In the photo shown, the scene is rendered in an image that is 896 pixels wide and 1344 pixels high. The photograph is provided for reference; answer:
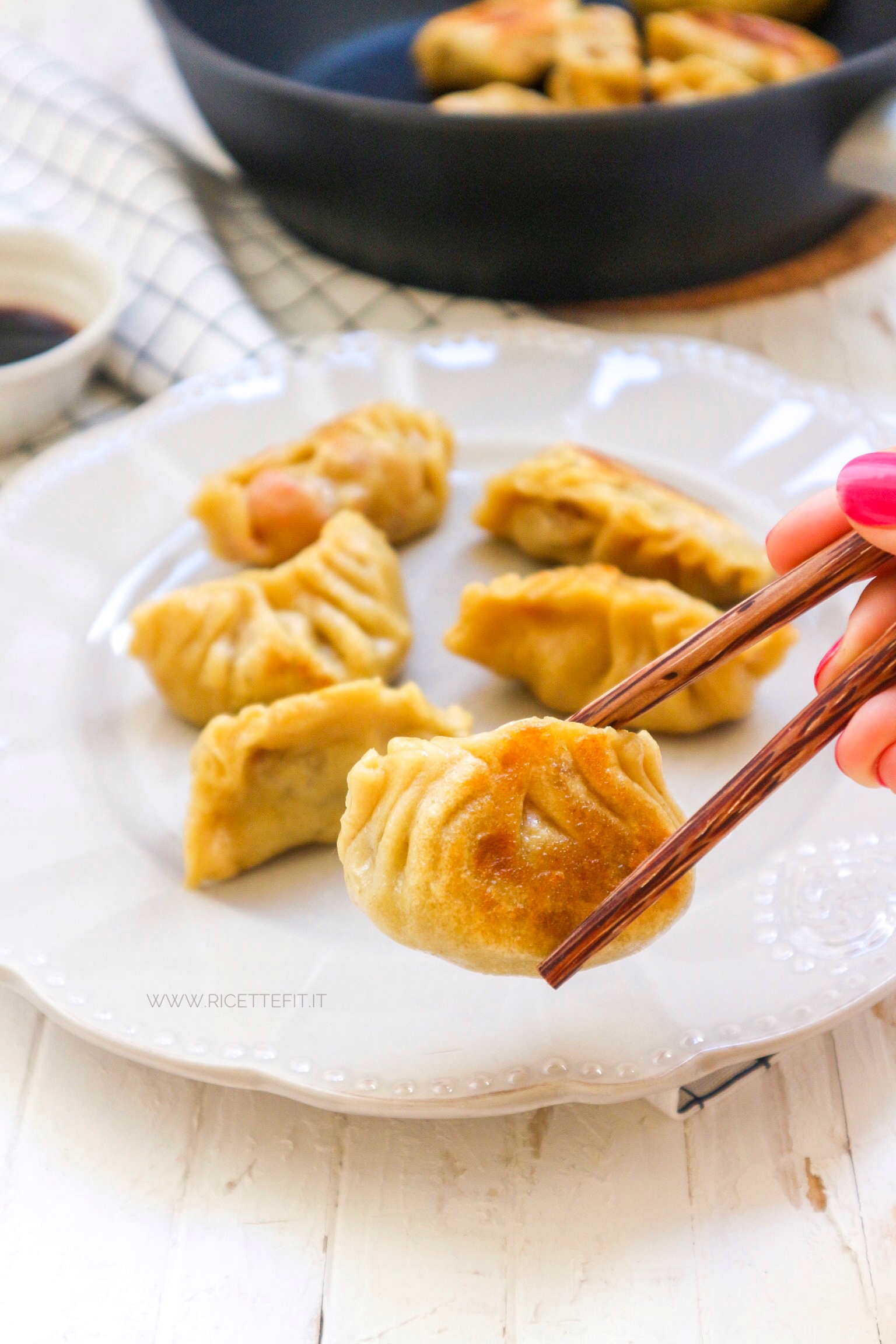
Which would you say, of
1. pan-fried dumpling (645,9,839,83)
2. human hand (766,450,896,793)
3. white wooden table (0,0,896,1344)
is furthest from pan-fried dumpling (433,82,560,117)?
white wooden table (0,0,896,1344)

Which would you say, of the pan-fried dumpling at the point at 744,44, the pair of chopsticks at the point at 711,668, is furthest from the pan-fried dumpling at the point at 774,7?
the pair of chopsticks at the point at 711,668

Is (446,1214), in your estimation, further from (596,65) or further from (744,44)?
(744,44)

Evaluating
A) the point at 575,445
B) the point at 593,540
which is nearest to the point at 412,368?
the point at 575,445

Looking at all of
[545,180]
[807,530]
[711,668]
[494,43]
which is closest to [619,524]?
[807,530]

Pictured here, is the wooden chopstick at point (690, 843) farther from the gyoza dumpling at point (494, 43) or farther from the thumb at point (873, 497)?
the gyoza dumpling at point (494, 43)

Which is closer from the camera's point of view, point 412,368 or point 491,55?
point 412,368

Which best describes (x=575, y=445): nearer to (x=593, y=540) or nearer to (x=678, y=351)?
(x=593, y=540)

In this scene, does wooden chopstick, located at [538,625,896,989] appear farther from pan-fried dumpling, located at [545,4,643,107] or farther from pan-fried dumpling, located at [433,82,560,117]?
pan-fried dumpling, located at [545,4,643,107]
